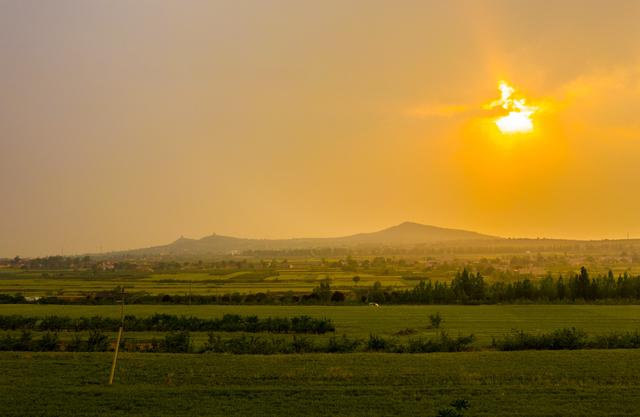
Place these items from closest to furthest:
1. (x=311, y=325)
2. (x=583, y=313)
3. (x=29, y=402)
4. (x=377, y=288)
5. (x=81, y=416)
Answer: (x=81, y=416) < (x=29, y=402) < (x=311, y=325) < (x=583, y=313) < (x=377, y=288)

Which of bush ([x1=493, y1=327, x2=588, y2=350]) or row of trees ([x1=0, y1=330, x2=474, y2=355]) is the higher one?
bush ([x1=493, y1=327, x2=588, y2=350])

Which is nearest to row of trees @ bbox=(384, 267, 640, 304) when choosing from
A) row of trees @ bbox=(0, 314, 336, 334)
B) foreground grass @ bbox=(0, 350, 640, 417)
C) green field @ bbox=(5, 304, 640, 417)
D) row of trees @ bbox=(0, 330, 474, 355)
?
row of trees @ bbox=(0, 314, 336, 334)

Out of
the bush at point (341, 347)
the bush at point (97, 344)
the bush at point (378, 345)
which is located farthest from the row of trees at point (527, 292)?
the bush at point (97, 344)

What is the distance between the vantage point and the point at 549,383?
1642 centimetres

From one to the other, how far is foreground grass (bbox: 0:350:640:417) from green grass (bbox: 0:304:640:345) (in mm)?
7678

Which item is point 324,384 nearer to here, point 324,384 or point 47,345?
point 324,384

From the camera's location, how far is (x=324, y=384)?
16.5 m

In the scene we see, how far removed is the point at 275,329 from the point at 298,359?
12535mm

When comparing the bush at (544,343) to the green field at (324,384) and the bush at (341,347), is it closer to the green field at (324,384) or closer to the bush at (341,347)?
the green field at (324,384)

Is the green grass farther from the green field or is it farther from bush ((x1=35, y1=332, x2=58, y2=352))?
bush ((x1=35, y1=332, x2=58, y2=352))

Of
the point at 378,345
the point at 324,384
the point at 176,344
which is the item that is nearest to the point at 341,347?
the point at 378,345

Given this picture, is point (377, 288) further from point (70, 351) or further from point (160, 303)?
point (70, 351)

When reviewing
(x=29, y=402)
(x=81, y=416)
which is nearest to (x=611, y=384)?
(x=81, y=416)

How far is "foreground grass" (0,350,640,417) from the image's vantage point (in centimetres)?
1375
